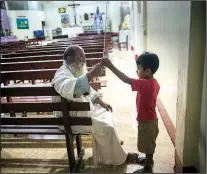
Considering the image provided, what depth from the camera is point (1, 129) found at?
78.2 inches

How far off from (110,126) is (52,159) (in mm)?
746

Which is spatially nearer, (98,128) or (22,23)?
(98,128)

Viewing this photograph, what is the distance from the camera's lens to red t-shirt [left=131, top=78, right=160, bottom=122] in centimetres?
161

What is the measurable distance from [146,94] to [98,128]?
0.49 m

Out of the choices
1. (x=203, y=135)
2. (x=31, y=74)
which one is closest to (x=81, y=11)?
(x=31, y=74)

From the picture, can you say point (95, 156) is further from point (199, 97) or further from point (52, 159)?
point (199, 97)

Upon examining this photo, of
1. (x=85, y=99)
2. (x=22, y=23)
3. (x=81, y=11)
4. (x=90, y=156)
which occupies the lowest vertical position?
(x=90, y=156)

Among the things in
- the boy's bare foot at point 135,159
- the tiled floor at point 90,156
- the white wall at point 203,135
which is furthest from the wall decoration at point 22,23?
the white wall at point 203,135

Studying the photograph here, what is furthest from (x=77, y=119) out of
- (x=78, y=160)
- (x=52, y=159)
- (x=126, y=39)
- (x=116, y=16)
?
(x=116, y=16)

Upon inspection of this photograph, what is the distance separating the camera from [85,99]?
2037 millimetres

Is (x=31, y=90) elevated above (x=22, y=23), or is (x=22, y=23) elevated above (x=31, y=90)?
(x=22, y=23)

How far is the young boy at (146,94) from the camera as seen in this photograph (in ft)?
5.24

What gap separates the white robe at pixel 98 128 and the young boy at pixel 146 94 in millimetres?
229

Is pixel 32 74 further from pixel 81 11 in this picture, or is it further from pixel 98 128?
pixel 81 11
